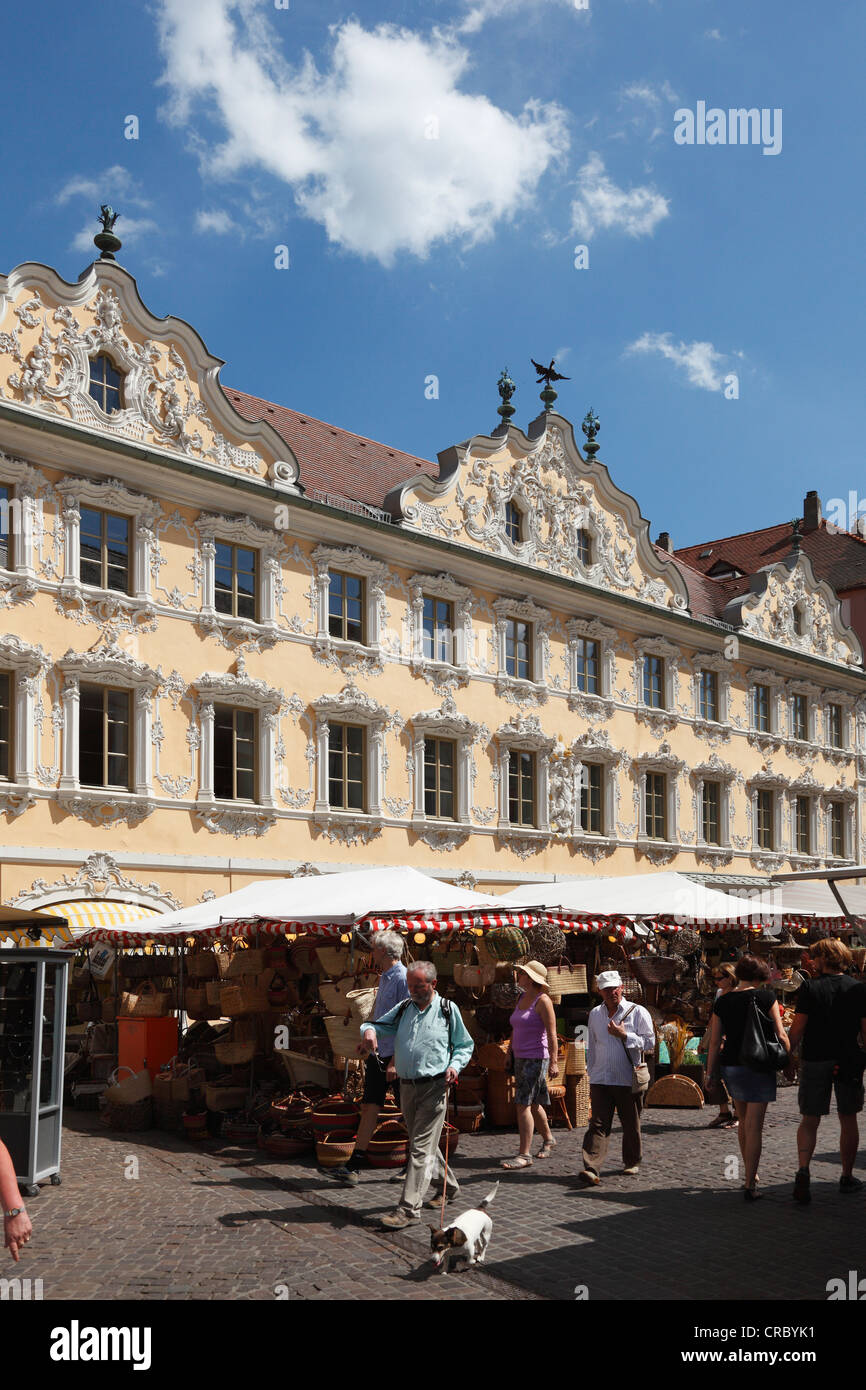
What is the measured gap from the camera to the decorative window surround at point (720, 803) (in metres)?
32.4

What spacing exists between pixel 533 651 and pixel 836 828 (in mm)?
14285

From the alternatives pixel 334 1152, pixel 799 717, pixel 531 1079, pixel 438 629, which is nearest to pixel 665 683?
pixel 799 717

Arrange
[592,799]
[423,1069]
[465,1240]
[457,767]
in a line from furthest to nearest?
1. [592,799]
2. [457,767]
3. [423,1069]
4. [465,1240]

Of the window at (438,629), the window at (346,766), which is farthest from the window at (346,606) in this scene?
the window at (346,766)

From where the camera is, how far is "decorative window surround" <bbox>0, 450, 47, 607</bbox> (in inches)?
791

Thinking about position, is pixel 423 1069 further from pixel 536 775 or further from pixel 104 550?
pixel 536 775

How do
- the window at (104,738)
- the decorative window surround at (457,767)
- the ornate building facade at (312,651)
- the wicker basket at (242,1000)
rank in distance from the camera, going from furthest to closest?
the decorative window surround at (457,767)
the window at (104,738)
the ornate building facade at (312,651)
the wicker basket at (242,1000)

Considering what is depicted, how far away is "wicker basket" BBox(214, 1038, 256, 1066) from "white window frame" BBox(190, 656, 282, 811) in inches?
345

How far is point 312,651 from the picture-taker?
2425 cm

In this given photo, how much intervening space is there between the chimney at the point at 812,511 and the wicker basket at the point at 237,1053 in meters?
38.6

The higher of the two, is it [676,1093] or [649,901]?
[649,901]

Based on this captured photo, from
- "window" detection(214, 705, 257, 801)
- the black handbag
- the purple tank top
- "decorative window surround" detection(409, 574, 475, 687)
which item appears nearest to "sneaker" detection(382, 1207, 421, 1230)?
the black handbag

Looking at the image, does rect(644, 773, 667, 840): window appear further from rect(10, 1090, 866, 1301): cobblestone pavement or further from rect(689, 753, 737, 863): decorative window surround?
rect(10, 1090, 866, 1301): cobblestone pavement

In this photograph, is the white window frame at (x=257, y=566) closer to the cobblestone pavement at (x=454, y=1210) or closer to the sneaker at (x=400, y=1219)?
the cobblestone pavement at (x=454, y=1210)
